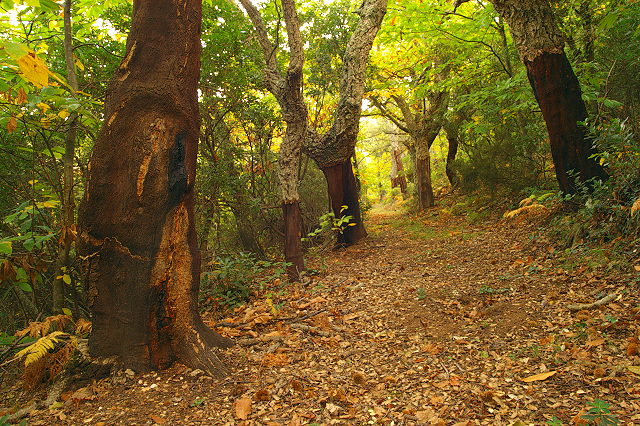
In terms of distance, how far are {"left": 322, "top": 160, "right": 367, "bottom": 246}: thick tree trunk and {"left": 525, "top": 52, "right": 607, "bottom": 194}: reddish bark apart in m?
3.93

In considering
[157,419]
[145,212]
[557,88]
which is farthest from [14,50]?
[557,88]

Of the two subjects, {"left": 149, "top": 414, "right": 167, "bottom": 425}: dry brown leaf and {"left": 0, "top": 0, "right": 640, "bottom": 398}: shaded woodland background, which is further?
{"left": 0, "top": 0, "right": 640, "bottom": 398}: shaded woodland background

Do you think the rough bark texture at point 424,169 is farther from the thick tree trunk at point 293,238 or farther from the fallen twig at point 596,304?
the fallen twig at point 596,304

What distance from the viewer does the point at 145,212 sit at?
2996 mm

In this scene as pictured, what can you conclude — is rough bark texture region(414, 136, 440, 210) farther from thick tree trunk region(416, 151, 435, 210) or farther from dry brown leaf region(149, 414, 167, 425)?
dry brown leaf region(149, 414, 167, 425)

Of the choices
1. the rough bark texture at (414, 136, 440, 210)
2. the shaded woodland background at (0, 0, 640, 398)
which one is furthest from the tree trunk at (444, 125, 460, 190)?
the rough bark texture at (414, 136, 440, 210)

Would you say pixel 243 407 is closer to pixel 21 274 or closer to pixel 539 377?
pixel 539 377

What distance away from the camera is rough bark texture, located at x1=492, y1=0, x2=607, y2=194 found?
16.9 ft

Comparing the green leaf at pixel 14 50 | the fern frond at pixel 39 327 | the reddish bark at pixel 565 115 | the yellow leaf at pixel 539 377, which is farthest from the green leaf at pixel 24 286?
the reddish bark at pixel 565 115

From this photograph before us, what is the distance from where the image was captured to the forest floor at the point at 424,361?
7.99 ft

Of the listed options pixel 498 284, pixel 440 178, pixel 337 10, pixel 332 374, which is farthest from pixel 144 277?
pixel 440 178

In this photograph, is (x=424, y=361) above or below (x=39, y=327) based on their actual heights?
below

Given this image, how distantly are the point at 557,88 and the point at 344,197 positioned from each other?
443cm

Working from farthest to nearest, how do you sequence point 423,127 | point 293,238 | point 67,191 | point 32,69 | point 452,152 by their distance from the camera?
point 452,152 → point 423,127 → point 293,238 → point 67,191 → point 32,69
